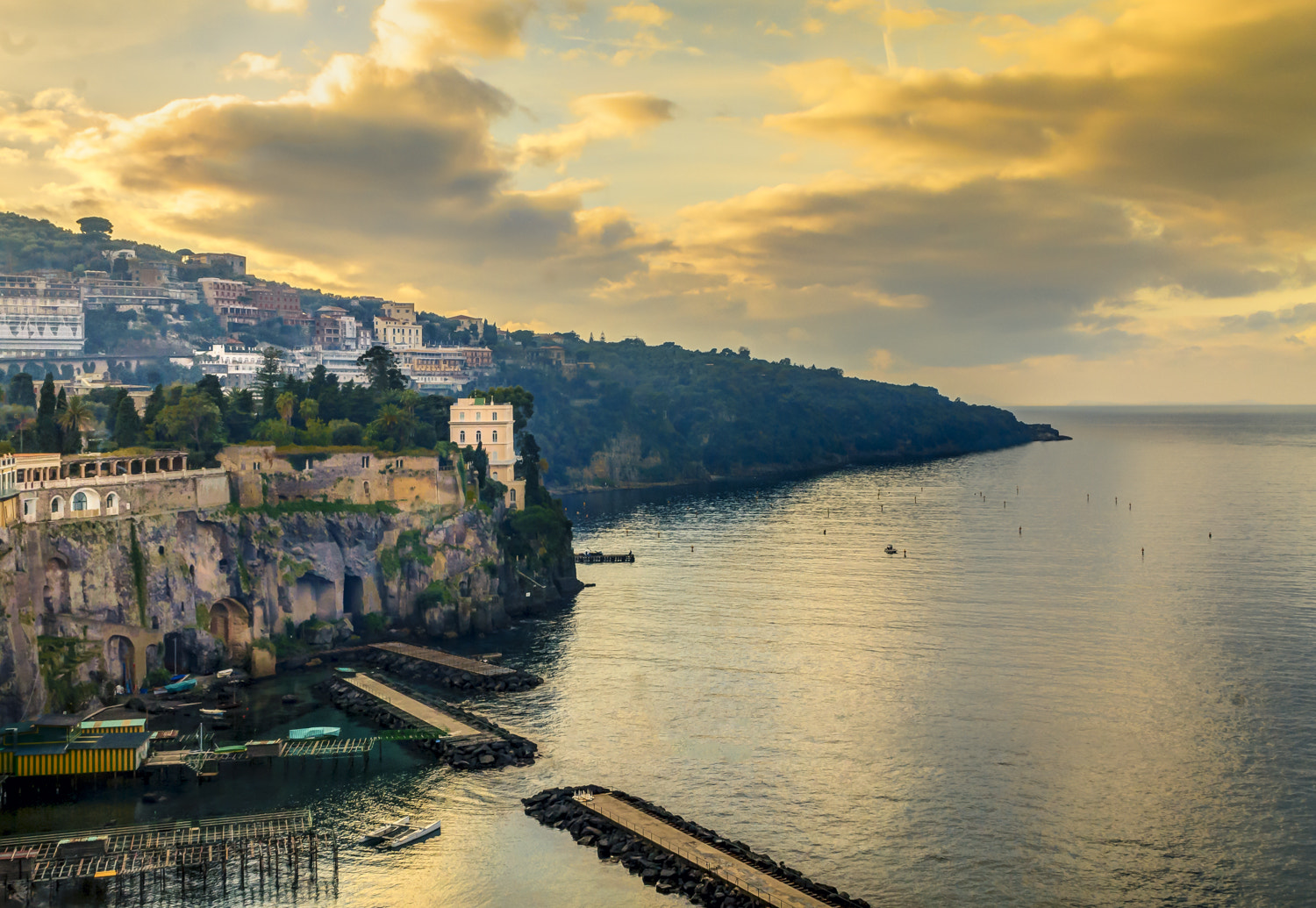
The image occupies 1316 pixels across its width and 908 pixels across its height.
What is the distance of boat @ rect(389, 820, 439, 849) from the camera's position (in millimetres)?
68562

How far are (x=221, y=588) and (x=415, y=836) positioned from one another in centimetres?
4836

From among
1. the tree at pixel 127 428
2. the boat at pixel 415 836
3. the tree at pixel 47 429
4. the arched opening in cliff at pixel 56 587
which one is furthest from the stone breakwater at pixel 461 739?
the tree at pixel 127 428

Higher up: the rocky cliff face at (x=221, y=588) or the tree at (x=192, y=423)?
the tree at (x=192, y=423)

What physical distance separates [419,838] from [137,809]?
19.9 metres

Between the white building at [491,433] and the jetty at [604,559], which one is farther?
the jetty at [604,559]

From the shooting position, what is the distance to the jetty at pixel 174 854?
63312 mm

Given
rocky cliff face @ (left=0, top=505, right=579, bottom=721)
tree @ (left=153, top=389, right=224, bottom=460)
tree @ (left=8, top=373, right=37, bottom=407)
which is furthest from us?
tree @ (left=8, top=373, right=37, bottom=407)

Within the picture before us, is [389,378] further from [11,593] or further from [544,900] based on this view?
[544,900]

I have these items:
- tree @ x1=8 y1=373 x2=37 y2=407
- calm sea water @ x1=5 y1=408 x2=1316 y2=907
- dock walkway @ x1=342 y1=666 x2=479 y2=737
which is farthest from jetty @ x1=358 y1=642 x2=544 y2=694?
tree @ x1=8 y1=373 x2=37 y2=407

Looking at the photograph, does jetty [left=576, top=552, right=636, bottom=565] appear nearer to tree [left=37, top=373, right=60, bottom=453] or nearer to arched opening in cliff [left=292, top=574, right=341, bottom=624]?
arched opening in cliff [left=292, top=574, right=341, bottom=624]

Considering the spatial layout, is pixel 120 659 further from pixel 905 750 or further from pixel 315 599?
pixel 905 750

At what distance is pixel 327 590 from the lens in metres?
118

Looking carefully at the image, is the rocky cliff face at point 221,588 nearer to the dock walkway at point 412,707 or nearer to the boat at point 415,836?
the dock walkway at point 412,707

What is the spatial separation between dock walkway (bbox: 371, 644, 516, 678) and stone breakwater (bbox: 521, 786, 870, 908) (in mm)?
30275
